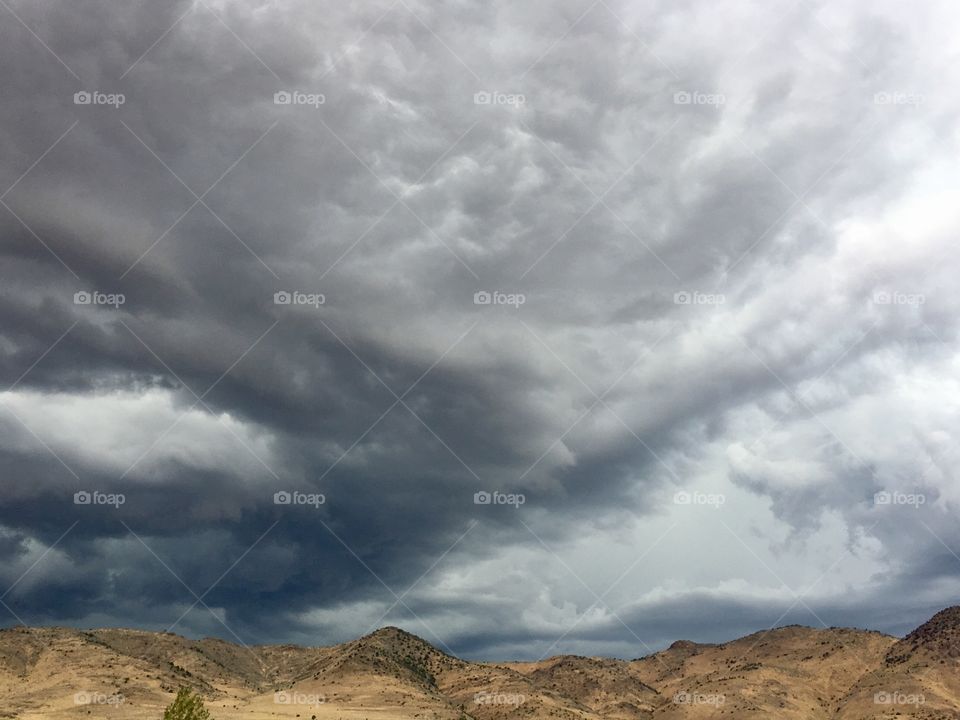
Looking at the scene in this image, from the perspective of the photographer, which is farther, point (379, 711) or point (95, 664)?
point (95, 664)

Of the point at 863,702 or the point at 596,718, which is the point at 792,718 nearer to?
the point at 863,702

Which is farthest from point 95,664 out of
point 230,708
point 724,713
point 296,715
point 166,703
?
point 724,713

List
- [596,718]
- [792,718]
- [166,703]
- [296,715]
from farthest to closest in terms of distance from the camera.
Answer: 1. [596,718]
2. [792,718]
3. [166,703]
4. [296,715]

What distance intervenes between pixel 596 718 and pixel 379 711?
5980cm

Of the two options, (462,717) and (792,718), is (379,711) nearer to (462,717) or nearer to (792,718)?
(462,717)

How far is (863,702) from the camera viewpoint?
608 feet

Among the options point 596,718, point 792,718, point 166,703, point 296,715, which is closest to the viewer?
point 296,715

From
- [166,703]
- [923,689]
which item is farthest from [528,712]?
[923,689]

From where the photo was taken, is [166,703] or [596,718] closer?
[166,703]

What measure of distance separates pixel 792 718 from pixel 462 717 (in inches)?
3017

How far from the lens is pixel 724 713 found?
182875mm

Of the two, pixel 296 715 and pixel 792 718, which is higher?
pixel 296 715

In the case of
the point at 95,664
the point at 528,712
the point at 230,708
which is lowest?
the point at 528,712

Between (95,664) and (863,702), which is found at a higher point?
(95,664)
